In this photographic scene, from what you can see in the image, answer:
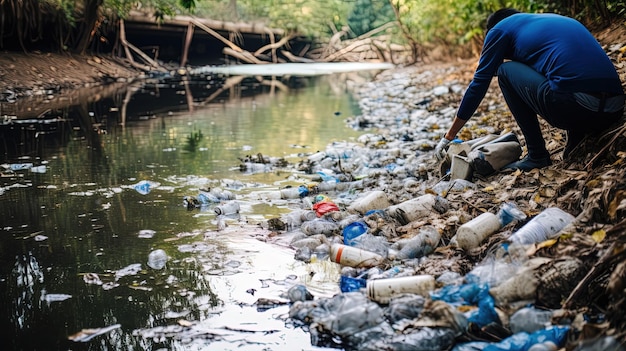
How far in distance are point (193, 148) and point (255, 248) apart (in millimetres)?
3150

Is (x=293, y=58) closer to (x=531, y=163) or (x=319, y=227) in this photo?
(x=531, y=163)

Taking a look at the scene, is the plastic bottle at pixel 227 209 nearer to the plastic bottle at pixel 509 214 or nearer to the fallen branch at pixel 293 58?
the plastic bottle at pixel 509 214

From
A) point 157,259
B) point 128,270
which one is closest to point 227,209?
point 157,259

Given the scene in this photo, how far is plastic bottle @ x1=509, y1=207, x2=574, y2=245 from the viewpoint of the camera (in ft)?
8.41

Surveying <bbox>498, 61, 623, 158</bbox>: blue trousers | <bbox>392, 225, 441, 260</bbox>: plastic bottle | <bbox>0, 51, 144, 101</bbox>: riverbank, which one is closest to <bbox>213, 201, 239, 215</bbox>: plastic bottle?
<bbox>392, 225, 441, 260</bbox>: plastic bottle

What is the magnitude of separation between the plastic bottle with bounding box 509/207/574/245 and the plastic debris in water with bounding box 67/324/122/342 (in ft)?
5.27

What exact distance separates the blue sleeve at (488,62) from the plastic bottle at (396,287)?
1329mm

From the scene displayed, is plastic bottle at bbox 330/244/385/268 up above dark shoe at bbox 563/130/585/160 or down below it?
below

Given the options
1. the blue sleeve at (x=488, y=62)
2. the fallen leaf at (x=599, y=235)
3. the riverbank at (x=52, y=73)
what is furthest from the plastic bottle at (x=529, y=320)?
the riverbank at (x=52, y=73)

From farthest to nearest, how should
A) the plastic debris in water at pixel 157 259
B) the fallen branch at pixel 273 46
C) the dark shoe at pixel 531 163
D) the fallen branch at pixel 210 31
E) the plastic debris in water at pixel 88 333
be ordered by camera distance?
1. the fallen branch at pixel 273 46
2. the fallen branch at pixel 210 31
3. the dark shoe at pixel 531 163
4. the plastic debris in water at pixel 157 259
5. the plastic debris in water at pixel 88 333

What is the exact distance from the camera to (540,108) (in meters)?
3.37

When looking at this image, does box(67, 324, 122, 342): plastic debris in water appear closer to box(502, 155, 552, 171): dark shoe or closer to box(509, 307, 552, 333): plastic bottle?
box(509, 307, 552, 333): plastic bottle

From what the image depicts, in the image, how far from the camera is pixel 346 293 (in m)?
2.52

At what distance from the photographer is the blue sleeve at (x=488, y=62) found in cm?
346
